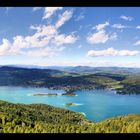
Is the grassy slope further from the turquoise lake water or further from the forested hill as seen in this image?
the forested hill

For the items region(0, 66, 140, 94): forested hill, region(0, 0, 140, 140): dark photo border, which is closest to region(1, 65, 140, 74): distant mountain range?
region(0, 66, 140, 94): forested hill

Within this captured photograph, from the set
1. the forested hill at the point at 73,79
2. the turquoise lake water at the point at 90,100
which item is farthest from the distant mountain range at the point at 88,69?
the turquoise lake water at the point at 90,100

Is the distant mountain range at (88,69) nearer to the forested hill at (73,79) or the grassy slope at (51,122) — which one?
the forested hill at (73,79)
